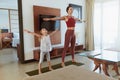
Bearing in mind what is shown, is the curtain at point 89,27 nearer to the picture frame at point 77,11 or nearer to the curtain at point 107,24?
the curtain at point 107,24

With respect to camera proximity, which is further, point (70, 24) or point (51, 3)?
point (51, 3)

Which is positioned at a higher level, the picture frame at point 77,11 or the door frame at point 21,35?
the picture frame at point 77,11

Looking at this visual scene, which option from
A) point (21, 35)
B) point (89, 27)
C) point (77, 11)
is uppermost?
point (77, 11)

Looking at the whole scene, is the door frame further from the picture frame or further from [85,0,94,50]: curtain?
[85,0,94,50]: curtain

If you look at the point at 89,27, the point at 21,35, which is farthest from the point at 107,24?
the point at 21,35

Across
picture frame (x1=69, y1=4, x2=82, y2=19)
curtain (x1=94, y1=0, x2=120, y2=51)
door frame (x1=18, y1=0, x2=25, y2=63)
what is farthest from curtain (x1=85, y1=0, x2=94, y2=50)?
door frame (x1=18, y1=0, x2=25, y2=63)

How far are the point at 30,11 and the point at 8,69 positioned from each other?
193cm

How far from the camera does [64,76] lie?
172 cm

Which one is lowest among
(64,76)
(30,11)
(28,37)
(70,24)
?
(64,76)

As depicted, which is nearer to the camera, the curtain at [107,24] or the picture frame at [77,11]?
the curtain at [107,24]

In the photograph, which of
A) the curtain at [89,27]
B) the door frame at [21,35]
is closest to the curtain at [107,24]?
the curtain at [89,27]

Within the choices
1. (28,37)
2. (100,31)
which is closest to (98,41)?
(100,31)

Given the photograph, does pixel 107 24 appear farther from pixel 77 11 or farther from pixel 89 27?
pixel 77 11

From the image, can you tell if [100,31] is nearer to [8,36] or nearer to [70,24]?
[70,24]
